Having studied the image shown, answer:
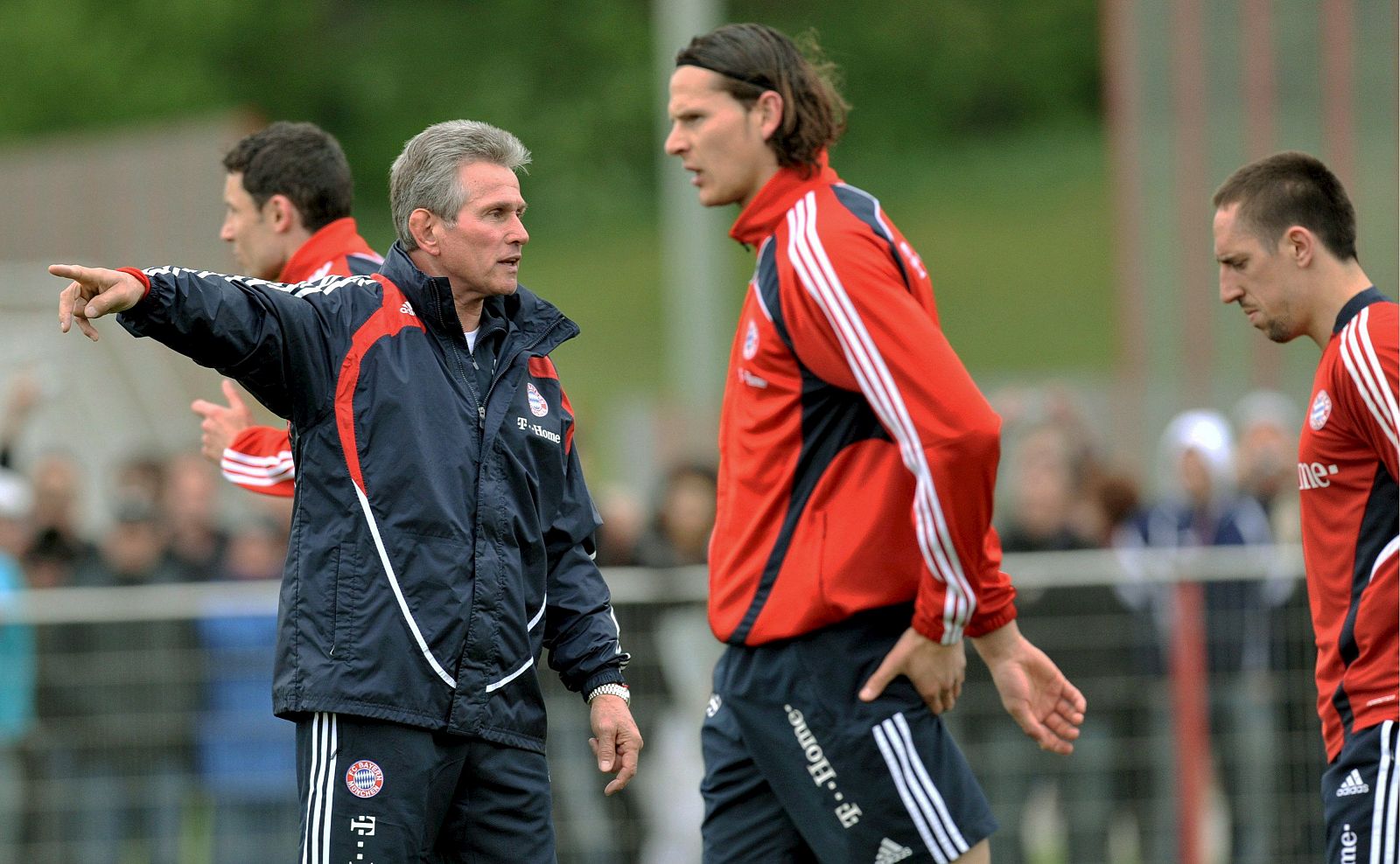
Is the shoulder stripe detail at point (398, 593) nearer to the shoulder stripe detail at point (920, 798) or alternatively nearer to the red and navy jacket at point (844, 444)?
the red and navy jacket at point (844, 444)

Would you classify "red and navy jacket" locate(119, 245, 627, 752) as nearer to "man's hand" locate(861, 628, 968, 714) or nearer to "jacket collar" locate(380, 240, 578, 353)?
"jacket collar" locate(380, 240, 578, 353)

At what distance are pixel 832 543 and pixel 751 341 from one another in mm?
572

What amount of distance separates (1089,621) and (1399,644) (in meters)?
4.15

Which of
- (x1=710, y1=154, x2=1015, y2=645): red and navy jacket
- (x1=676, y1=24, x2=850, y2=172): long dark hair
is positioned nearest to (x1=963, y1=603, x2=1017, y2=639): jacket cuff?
(x1=710, y1=154, x2=1015, y2=645): red and navy jacket

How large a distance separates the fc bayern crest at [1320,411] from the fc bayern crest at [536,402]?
6.27 ft

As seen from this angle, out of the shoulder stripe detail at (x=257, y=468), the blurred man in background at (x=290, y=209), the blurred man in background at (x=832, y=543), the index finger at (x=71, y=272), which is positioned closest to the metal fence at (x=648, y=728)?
the blurred man in background at (x=290, y=209)

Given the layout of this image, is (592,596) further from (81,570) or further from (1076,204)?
(1076,204)

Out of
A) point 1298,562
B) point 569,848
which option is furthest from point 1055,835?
point 569,848

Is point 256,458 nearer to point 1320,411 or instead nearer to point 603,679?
point 603,679

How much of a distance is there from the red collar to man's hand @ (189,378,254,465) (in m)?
0.44

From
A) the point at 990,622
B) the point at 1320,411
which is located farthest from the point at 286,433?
the point at 1320,411

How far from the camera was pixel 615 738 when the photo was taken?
4789mm

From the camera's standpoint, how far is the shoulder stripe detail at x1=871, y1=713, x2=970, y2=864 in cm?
482

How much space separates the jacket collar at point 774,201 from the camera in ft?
16.4
